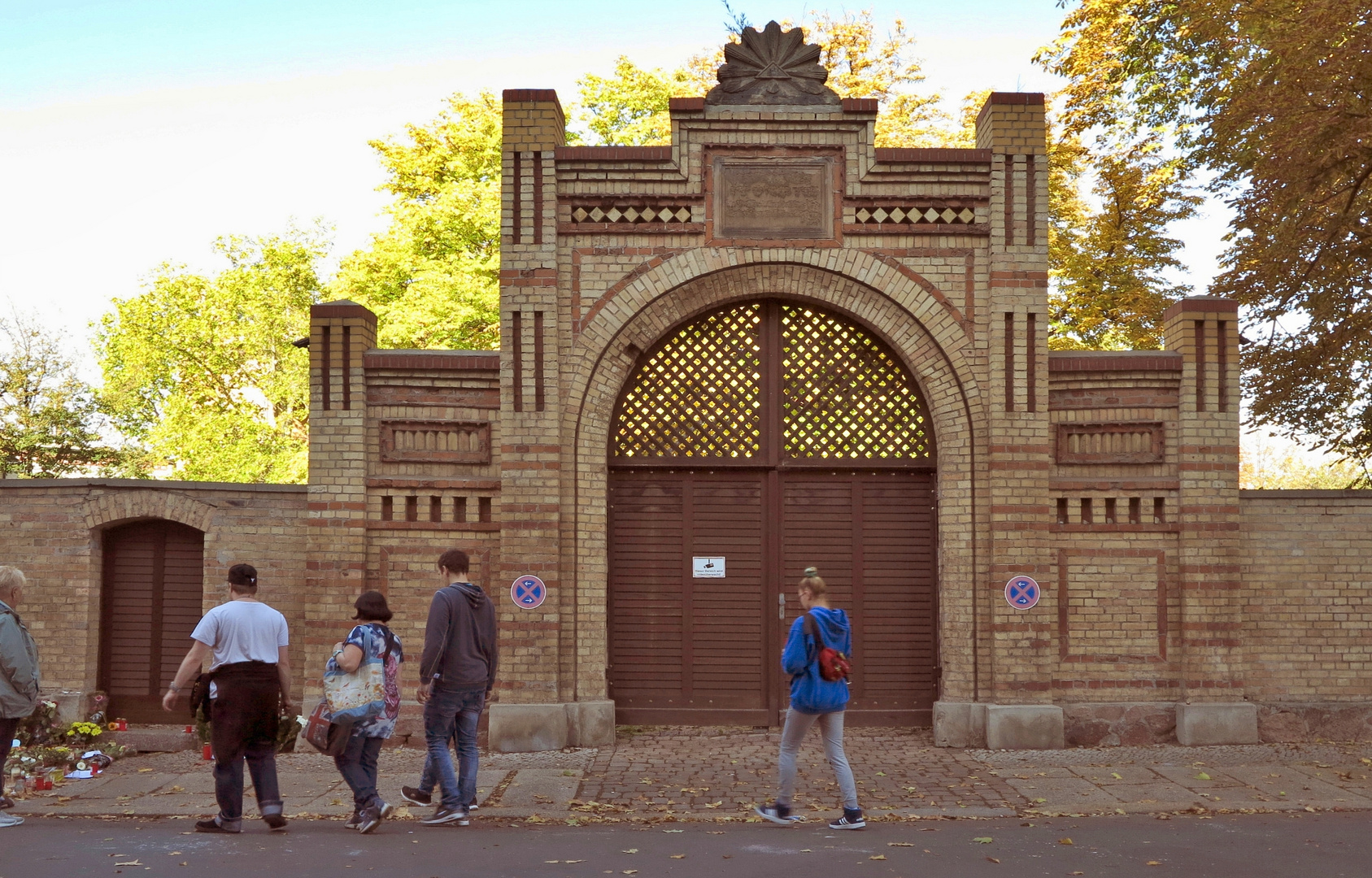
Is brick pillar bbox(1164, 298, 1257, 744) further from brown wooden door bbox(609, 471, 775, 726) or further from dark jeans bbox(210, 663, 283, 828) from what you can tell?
dark jeans bbox(210, 663, 283, 828)

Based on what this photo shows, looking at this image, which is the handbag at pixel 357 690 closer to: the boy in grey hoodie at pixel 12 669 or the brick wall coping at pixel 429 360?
the boy in grey hoodie at pixel 12 669

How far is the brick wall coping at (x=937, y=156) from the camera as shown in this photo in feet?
37.6

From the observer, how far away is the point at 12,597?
315 inches

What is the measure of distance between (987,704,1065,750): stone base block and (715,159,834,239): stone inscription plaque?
4926 mm

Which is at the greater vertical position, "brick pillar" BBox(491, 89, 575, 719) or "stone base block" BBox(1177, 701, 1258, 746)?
"brick pillar" BBox(491, 89, 575, 719)

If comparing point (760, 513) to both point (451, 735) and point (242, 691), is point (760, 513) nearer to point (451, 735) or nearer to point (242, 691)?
point (451, 735)

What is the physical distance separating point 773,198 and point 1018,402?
3118 millimetres

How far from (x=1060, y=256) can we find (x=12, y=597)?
20.0 meters

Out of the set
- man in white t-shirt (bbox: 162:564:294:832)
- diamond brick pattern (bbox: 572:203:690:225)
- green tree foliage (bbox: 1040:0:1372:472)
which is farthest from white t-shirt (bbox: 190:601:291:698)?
green tree foliage (bbox: 1040:0:1372:472)

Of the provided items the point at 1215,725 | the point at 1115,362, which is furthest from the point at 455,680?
the point at 1215,725

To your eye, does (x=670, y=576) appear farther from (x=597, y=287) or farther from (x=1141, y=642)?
A: (x=1141, y=642)

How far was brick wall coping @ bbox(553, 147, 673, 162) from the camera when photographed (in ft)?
37.6

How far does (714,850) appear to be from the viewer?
7.21 m

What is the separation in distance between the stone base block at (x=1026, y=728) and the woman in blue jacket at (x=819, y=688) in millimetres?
3491
